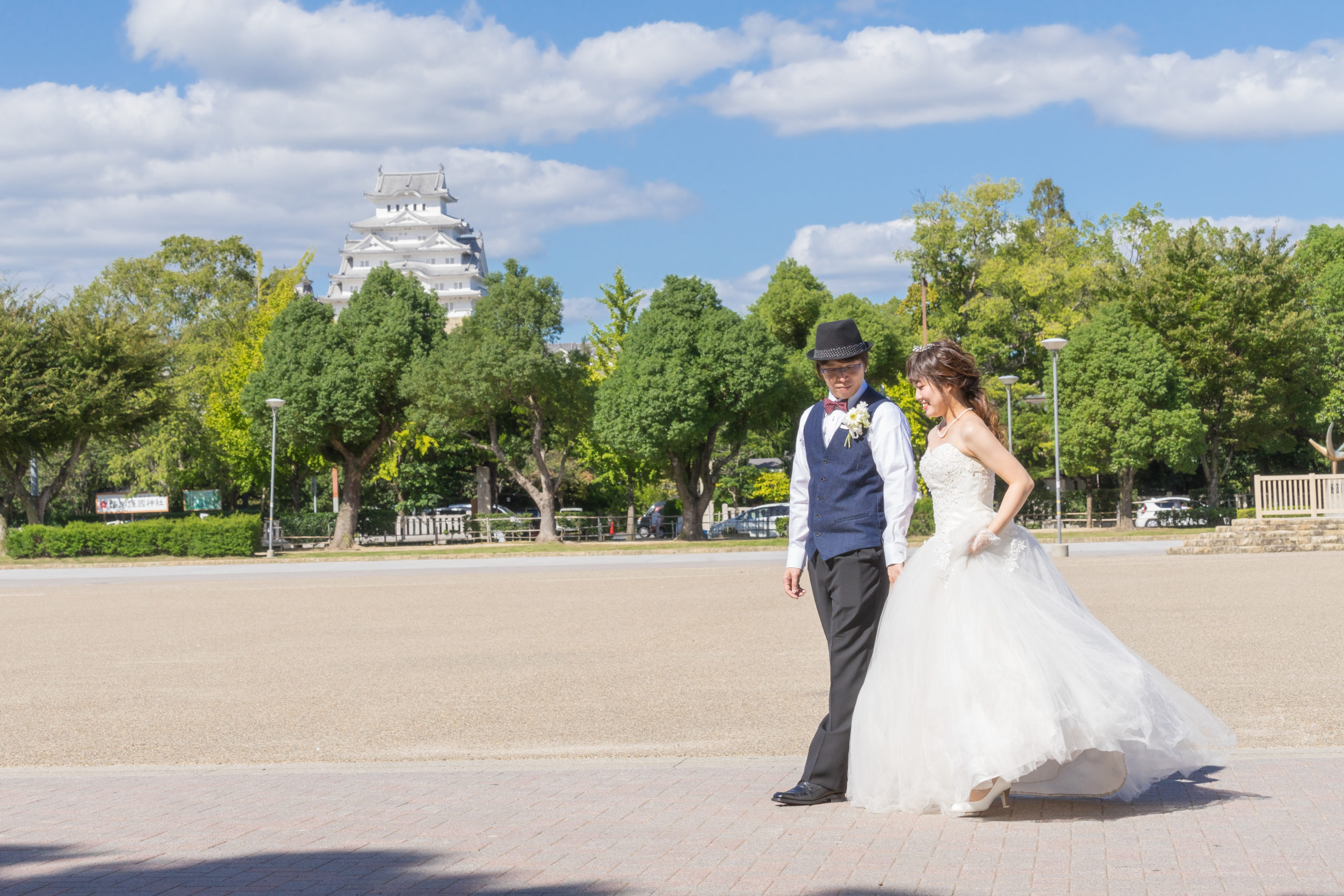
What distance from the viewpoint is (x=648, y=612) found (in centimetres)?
1570

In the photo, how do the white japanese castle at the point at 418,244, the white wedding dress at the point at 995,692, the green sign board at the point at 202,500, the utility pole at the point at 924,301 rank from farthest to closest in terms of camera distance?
the white japanese castle at the point at 418,244
the green sign board at the point at 202,500
the utility pole at the point at 924,301
the white wedding dress at the point at 995,692

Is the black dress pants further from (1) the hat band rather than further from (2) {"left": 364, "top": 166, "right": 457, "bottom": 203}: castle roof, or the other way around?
(2) {"left": 364, "top": 166, "right": 457, "bottom": 203}: castle roof

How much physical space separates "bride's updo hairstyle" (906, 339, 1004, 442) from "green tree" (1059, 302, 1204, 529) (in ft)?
135

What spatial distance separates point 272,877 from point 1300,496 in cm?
3281

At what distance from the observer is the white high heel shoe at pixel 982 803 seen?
15.9 feet

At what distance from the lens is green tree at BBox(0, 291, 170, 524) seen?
3772 cm

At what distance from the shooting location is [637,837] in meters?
4.77

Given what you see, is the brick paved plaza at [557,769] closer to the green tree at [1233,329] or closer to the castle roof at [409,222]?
the green tree at [1233,329]

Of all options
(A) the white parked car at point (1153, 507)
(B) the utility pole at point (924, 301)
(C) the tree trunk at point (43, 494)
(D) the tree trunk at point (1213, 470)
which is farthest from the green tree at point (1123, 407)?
(C) the tree trunk at point (43, 494)

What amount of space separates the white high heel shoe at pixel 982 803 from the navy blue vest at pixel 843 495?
109cm

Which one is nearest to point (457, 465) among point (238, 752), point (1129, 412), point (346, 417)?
point (346, 417)

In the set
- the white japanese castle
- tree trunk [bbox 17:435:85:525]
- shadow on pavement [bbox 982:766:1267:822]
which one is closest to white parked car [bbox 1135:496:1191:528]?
tree trunk [bbox 17:435:85:525]

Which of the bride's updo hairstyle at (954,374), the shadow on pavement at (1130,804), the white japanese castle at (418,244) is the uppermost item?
the white japanese castle at (418,244)

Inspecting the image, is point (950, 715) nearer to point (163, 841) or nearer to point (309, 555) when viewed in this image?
point (163, 841)
